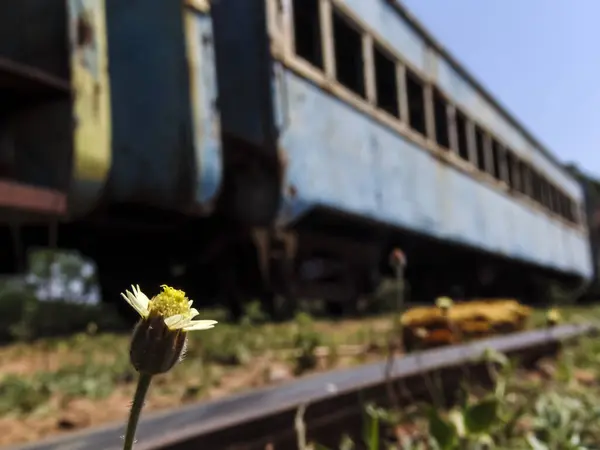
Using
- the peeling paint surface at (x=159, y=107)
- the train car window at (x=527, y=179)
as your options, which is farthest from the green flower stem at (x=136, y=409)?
the train car window at (x=527, y=179)

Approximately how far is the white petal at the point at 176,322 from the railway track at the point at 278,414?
2.14 ft

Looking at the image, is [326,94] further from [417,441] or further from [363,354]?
[417,441]

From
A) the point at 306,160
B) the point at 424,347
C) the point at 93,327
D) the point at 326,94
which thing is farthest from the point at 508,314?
the point at 93,327

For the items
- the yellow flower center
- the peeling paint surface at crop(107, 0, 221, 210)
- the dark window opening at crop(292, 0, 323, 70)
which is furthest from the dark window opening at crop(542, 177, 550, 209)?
the yellow flower center

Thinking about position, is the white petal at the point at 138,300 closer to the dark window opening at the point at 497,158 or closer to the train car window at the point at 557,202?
the dark window opening at the point at 497,158

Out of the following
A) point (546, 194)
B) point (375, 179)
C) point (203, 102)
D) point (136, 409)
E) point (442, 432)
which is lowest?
point (442, 432)

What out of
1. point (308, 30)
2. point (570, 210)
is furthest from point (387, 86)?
point (570, 210)

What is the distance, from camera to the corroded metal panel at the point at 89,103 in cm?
345

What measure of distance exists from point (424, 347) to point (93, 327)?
1536mm

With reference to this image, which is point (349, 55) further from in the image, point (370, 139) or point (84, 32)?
point (84, 32)

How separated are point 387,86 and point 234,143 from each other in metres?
2.20

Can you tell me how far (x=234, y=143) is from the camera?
15.4 ft

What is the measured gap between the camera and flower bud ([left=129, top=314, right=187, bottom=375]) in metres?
0.61

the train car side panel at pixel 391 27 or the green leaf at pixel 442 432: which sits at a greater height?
the train car side panel at pixel 391 27
